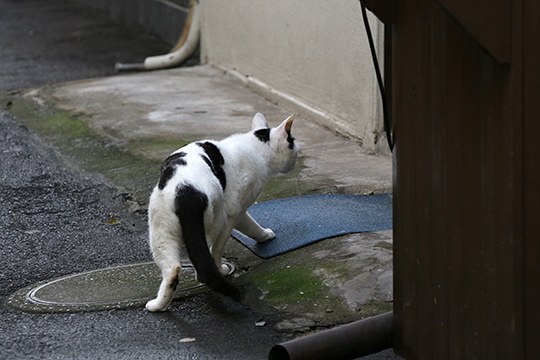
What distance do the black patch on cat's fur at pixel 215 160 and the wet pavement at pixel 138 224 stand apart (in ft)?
1.90

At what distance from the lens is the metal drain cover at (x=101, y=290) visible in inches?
235

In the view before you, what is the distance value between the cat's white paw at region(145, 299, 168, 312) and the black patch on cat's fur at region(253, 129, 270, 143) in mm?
1192

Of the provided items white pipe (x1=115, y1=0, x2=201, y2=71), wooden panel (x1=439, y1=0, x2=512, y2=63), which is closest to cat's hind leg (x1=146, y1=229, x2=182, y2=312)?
wooden panel (x1=439, y1=0, x2=512, y2=63)

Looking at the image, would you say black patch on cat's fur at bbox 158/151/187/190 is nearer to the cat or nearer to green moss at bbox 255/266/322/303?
the cat

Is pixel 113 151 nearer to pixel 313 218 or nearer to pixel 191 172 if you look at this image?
pixel 313 218

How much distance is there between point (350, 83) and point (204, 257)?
3760 millimetres

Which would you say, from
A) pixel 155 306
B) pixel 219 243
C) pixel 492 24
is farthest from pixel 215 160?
pixel 492 24

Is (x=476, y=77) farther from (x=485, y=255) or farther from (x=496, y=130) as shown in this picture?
(x=485, y=255)

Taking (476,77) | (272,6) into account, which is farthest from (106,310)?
(272,6)

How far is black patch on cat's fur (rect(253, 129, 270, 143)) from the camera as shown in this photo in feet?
21.3

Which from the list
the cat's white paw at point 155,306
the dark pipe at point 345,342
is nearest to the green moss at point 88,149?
the cat's white paw at point 155,306

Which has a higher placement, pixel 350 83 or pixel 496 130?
pixel 496 130

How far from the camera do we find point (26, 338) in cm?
554

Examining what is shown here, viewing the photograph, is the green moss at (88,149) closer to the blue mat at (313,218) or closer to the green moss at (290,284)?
the blue mat at (313,218)
